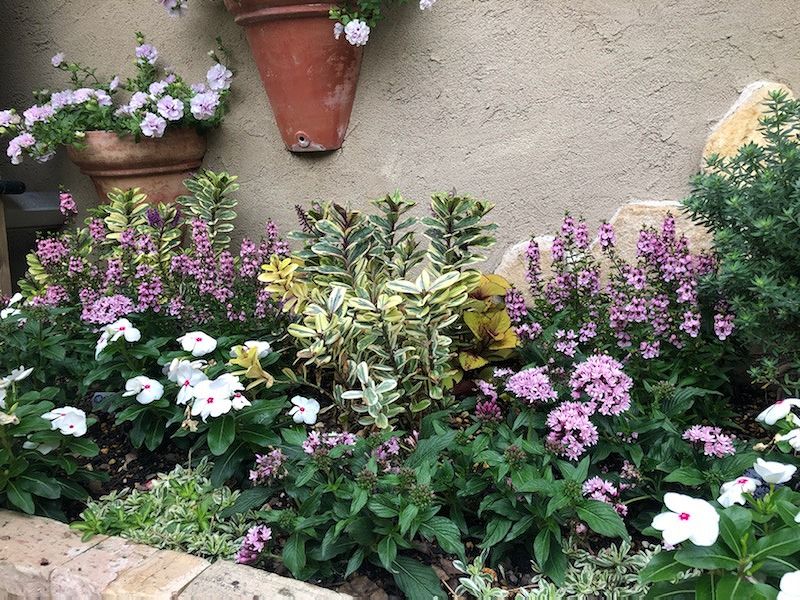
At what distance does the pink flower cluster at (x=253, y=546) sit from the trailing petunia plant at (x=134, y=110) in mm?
1893

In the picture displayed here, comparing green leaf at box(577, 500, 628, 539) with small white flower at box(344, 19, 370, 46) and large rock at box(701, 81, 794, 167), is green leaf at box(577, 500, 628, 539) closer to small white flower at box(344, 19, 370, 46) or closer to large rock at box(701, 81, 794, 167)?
large rock at box(701, 81, 794, 167)

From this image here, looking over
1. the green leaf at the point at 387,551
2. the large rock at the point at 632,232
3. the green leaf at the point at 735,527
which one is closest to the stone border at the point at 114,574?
the green leaf at the point at 387,551

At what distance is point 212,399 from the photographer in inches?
73.9

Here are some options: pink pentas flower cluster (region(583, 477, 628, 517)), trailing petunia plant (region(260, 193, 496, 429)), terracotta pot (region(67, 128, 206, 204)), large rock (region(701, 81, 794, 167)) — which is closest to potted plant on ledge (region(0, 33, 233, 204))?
terracotta pot (region(67, 128, 206, 204))

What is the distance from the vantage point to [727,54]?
2.35 meters

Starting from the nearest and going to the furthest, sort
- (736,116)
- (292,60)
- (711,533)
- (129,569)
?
(711,533) < (129,569) < (736,116) < (292,60)

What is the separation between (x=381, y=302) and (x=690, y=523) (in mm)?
1034

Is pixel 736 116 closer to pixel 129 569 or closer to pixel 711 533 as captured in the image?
pixel 711 533

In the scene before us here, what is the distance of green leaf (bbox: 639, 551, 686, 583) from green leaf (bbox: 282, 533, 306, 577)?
761mm

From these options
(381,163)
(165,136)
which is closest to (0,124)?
(165,136)

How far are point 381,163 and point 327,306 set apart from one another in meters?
1.04

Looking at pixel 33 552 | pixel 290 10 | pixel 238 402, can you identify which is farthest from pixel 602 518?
pixel 290 10

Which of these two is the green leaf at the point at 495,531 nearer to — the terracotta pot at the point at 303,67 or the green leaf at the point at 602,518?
the green leaf at the point at 602,518

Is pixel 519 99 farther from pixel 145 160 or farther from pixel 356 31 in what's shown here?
pixel 145 160
